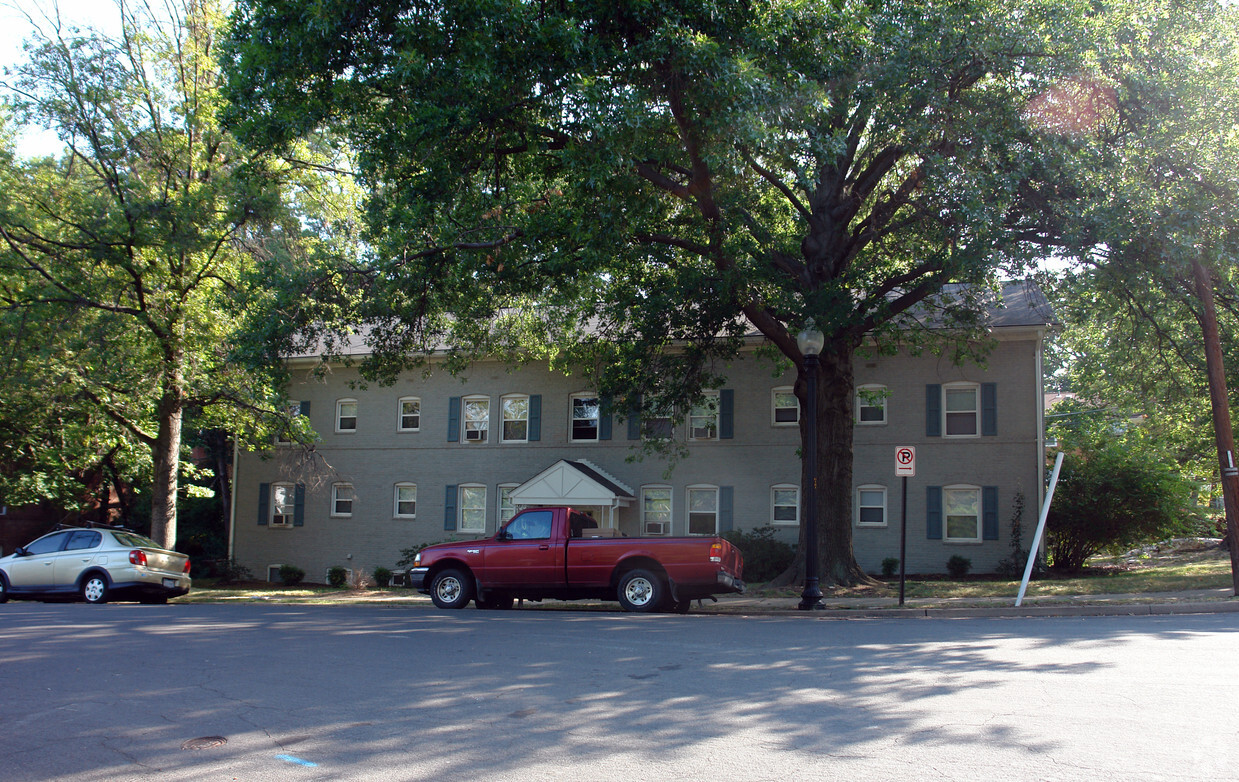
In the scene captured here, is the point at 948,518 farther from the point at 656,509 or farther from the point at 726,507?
the point at 656,509

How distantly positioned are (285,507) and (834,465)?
67.1ft

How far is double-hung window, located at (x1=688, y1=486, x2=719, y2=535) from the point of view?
2605 centimetres

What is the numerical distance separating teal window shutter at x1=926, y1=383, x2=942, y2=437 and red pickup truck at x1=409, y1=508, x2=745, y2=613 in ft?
39.4

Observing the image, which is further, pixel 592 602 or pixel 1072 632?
pixel 592 602

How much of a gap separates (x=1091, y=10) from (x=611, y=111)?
305 inches

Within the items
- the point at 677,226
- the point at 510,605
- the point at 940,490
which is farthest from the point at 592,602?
the point at 940,490

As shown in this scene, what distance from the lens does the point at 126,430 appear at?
24.6m

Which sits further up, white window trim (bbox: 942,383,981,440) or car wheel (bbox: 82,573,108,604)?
white window trim (bbox: 942,383,981,440)

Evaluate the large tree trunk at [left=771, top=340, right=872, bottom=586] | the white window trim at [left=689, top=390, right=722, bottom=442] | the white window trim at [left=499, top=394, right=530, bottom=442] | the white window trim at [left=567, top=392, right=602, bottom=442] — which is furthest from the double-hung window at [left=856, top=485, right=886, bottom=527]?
the white window trim at [left=499, top=394, right=530, bottom=442]

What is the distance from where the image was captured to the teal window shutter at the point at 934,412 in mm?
24359

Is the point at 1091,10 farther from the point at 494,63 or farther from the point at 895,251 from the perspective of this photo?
the point at 494,63

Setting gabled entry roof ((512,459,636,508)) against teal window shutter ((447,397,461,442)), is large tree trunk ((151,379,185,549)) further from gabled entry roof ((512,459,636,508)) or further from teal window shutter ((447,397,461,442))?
gabled entry roof ((512,459,636,508))

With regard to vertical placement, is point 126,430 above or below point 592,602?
above

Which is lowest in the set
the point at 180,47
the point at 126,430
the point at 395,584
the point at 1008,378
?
the point at 395,584
